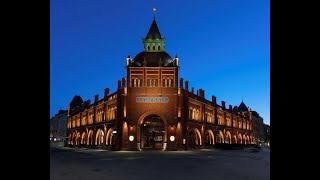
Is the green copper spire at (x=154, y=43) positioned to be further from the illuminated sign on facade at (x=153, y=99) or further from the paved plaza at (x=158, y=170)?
the paved plaza at (x=158, y=170)

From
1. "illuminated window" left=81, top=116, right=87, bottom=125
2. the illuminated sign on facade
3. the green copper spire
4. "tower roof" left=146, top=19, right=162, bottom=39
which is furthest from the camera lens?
"illuminated window" left=81, top=116, right=87, bottom=125

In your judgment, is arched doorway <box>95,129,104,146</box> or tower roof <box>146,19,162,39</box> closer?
tower roof <box>146,19,162,39</box>

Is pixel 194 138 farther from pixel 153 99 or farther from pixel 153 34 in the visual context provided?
pixel 153 34

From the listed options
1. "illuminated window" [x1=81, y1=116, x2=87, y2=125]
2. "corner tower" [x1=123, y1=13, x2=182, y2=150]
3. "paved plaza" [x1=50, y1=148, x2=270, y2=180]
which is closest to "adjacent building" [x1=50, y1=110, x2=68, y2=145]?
"illuminated window" [x1=81, y1=116, x2=87, y2=125]

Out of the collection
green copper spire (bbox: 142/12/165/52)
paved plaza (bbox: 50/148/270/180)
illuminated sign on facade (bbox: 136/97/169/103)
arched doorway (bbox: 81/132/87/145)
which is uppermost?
green copper spire (bbox: 142/12/165/52)

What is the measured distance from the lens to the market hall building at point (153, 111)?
5338 cm

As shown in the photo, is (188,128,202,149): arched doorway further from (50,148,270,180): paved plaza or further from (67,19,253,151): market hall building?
(50,148,270,180): paved plaza

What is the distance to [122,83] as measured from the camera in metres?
56.3

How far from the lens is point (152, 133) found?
57406mm

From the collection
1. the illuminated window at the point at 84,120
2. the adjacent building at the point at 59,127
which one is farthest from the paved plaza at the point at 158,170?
the adjacent building at the point at 59,127

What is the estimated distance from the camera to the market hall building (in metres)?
53.4

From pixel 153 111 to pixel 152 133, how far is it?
216 inches
